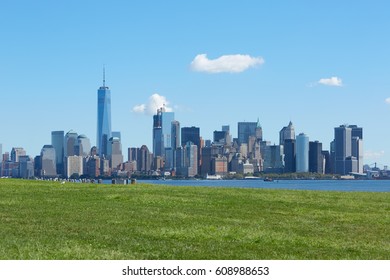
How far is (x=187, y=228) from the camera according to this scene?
25.0 m

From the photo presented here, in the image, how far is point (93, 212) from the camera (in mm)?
30531

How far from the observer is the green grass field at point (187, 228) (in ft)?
63.9

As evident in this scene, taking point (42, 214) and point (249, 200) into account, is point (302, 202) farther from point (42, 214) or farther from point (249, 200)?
point (42, 214)

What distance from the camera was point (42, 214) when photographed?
29.2 m

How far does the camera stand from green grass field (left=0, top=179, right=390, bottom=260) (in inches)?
767

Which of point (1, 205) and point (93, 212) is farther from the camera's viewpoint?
point (1, 205)
